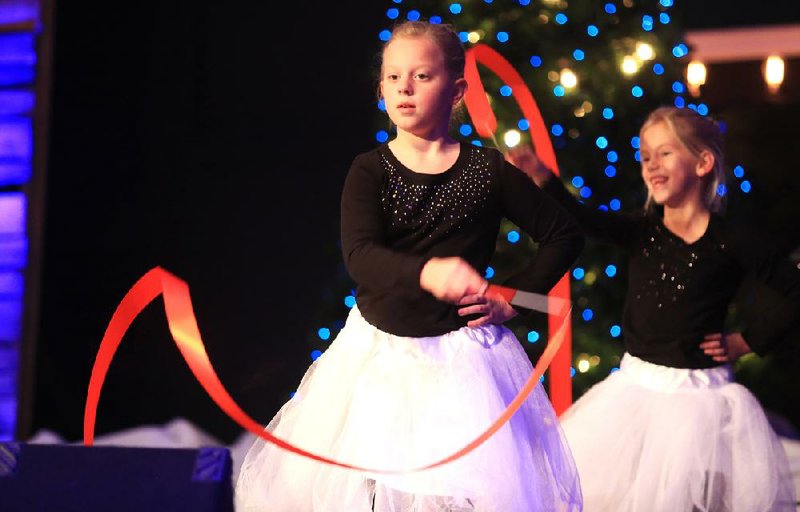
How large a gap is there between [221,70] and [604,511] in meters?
2.92

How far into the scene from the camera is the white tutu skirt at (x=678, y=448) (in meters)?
2.91

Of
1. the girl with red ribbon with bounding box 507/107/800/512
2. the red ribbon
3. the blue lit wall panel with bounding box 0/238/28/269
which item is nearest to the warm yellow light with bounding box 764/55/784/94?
the girl with red ribbon with bounding box 507/107/800/512

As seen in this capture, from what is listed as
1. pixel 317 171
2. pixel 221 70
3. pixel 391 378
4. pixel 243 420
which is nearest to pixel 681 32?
pixel 317 171

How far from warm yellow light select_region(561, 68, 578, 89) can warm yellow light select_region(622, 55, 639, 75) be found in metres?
0.21

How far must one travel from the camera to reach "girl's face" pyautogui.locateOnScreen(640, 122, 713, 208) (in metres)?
3.21

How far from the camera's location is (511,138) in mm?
4035

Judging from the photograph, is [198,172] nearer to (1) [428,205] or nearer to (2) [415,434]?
(1) [428,205]

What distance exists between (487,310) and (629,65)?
7.36 ft

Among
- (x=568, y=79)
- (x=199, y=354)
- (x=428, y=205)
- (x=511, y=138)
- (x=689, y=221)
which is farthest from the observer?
(x=568, y=79)

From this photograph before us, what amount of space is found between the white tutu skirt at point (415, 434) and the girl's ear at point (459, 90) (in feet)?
1.90

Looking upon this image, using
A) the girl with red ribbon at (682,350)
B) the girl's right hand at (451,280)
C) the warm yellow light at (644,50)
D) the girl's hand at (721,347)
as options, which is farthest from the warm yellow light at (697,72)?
the girl's right hand at (451,280)

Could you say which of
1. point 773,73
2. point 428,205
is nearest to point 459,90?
point 428,205

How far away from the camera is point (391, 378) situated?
2.27 metres

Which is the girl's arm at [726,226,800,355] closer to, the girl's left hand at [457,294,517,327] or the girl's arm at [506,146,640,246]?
the girl's arm at [506,146,640,246]
